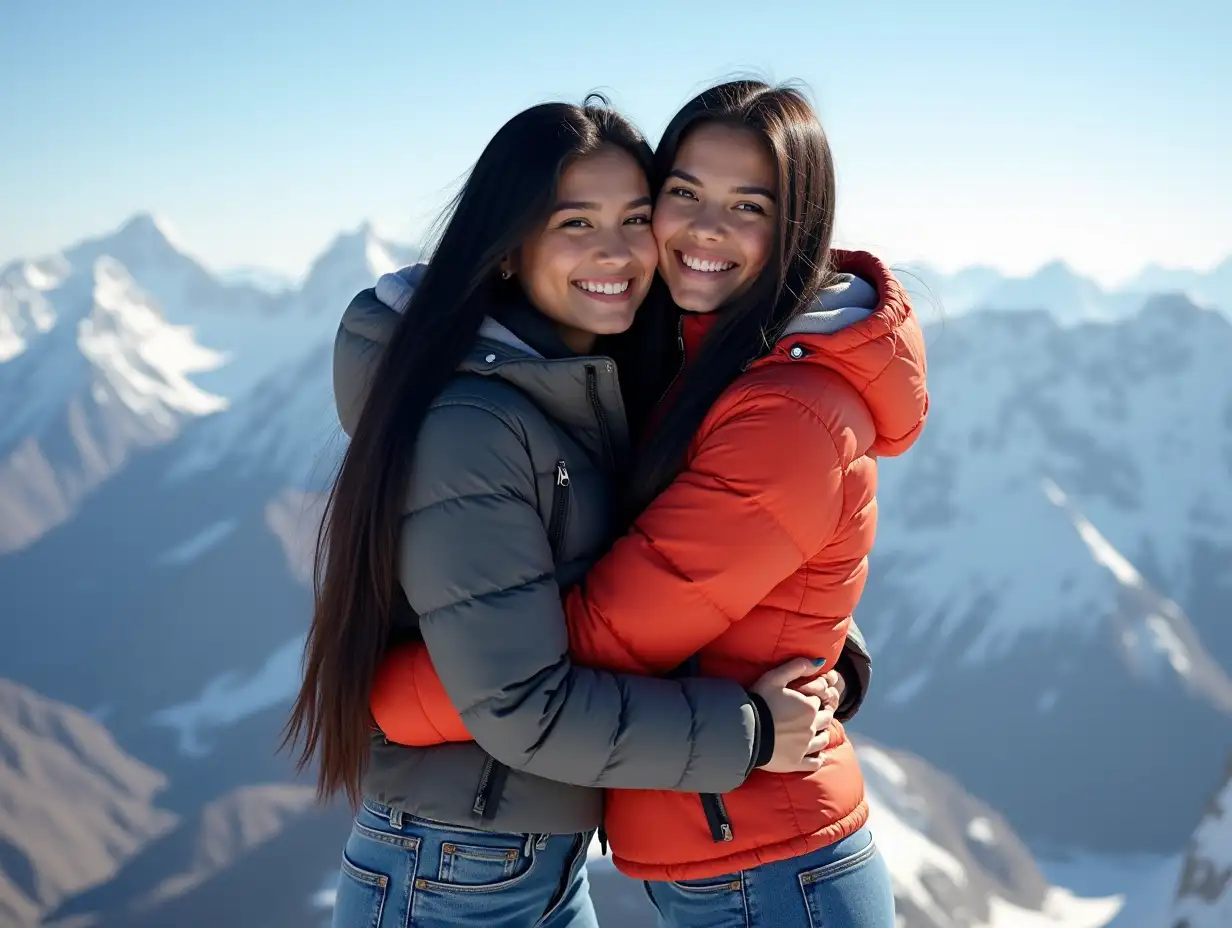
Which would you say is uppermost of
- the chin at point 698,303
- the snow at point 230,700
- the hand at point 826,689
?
the chin at point 698,303

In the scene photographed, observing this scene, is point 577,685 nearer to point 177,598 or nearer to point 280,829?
point 280,829

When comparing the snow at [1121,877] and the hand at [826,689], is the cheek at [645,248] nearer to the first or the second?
the hand at [826,689]

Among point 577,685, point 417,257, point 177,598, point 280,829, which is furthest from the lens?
point 177,598

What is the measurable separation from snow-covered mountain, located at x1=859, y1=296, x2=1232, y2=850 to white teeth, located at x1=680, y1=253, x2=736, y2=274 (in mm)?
55122

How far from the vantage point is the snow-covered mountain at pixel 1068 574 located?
187 ft

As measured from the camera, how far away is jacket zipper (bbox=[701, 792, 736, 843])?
2498mm

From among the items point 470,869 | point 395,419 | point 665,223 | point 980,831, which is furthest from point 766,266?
point 980,831

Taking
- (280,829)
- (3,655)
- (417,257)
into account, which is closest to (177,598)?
(3,655)

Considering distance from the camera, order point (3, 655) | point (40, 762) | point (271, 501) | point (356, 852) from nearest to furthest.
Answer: point (356, 852) → point (40, 762) → point (3, 655) → point (271, 501)

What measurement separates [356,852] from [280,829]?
50.8m

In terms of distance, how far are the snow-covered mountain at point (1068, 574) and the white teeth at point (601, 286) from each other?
5526 cm

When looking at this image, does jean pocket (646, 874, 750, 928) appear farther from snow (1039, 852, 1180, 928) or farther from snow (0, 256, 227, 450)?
snow (0, 256, 227, 450)

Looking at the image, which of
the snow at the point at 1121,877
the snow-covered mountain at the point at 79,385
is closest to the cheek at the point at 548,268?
the snow at the point at 1121,877

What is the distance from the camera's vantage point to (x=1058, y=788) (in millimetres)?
55188
